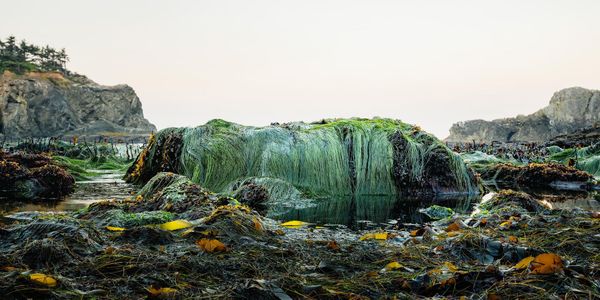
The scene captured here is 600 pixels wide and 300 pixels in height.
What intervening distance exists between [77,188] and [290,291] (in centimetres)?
696

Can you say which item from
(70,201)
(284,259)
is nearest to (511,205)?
(284,259)

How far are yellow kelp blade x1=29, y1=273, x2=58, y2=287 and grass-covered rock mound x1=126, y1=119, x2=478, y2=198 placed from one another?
209 inches

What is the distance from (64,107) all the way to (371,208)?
8030 centimetres

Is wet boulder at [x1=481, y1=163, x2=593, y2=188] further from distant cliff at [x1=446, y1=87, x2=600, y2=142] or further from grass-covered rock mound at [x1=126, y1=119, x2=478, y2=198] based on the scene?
distant cliff at [x1=446, y1=87, x2=600, y2=142]

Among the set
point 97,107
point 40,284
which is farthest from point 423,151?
point 97,107

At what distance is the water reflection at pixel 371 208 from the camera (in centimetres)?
518

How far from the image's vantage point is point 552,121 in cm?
6812

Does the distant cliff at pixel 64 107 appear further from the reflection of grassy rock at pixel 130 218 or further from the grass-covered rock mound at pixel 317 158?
the reflection of grassy rock at pixel 130 218

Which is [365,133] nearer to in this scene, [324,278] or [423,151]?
[423,151]

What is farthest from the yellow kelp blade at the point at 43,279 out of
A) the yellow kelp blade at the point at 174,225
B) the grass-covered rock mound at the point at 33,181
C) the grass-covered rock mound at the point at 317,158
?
the grass-covered rock mound at the point at 33,181

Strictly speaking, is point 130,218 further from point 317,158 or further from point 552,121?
point 552,121

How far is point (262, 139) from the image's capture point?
8242 mm

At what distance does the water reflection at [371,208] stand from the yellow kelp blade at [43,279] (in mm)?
3092

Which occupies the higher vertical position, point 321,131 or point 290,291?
point 321,131
